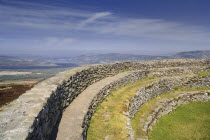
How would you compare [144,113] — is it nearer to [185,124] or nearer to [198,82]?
[185,124]

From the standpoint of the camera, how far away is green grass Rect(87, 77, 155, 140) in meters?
8.96

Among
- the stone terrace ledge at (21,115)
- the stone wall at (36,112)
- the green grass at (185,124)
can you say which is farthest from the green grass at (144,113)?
the stone terrace ledge at (21,115)

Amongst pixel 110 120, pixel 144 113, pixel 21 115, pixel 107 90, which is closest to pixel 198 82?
pixel 144 113

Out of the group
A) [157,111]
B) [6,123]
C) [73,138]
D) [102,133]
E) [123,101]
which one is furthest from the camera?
[157,111]

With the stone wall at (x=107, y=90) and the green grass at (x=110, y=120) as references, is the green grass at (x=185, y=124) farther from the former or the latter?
the stone wall at (x=107, y=90)

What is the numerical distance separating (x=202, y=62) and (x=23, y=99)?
103 feet

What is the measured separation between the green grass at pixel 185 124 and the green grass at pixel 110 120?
317 cm

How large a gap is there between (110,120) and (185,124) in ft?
26.4

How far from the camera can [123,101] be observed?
14109 mm

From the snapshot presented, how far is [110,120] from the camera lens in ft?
34.7

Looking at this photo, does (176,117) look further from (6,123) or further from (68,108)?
(6,123)

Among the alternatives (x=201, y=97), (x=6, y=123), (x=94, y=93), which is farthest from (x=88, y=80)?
(x=201, y=97)

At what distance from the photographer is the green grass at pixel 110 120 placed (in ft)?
29.4

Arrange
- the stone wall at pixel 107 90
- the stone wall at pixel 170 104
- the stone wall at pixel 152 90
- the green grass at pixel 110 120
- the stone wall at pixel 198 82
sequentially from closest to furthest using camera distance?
the green grass at pixel 110 120, the stone wall at pixel 107 90, the stone wall at pixel 170 104, the stone wall at pixel 152 90, the stone wall at pixel 198 82
